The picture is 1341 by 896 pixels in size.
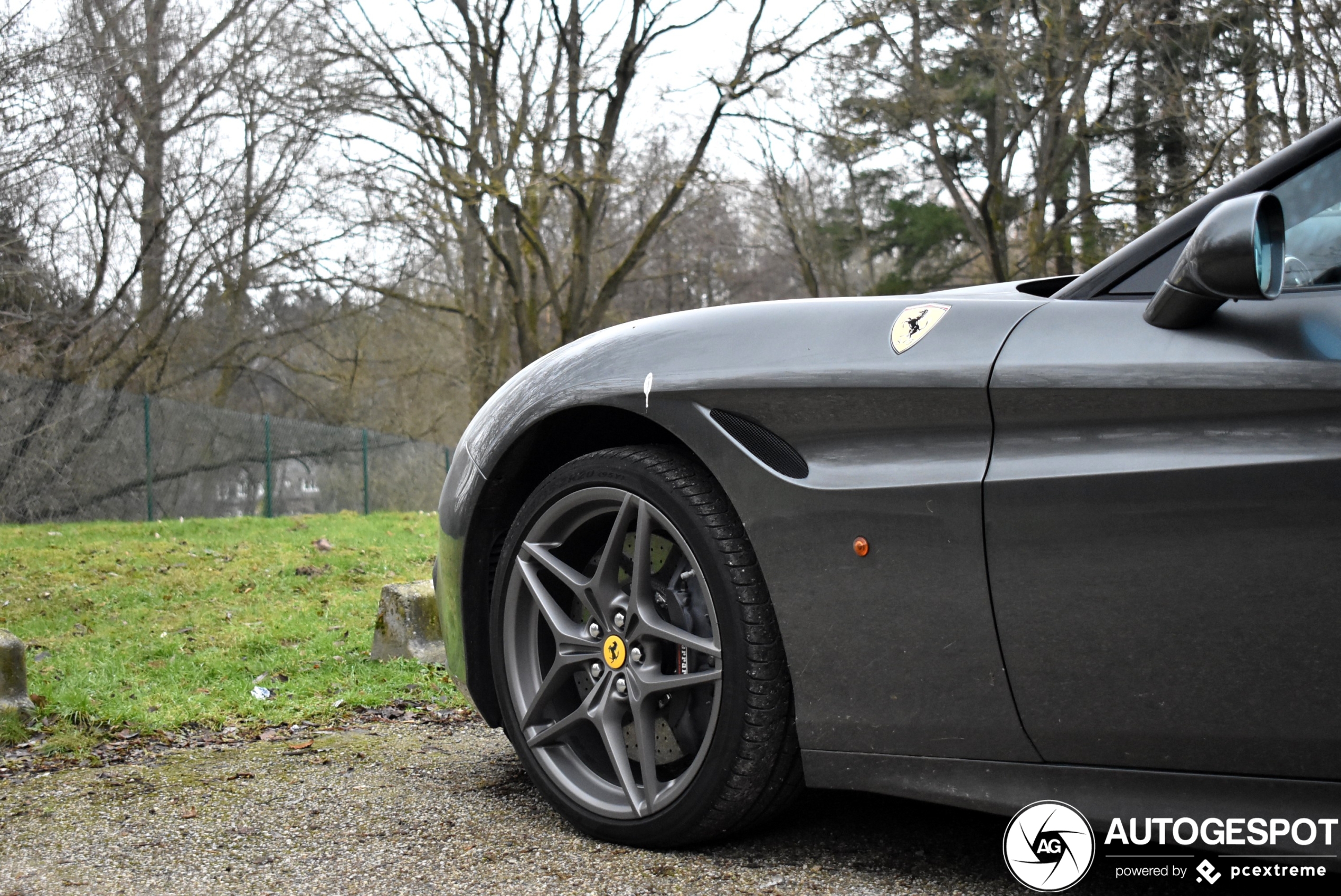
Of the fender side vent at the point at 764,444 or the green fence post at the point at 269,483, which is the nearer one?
the fender side vent at the point at 764,444

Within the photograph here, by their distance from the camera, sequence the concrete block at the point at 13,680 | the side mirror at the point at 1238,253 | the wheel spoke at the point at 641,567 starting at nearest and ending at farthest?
the side mirror at the point at 1238,253 → the wheel spoke at the point at 641,567 → the concrete block at the point at 13,680

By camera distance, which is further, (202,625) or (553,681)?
(202,625)

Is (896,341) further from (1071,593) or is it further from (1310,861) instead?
(1310,861)

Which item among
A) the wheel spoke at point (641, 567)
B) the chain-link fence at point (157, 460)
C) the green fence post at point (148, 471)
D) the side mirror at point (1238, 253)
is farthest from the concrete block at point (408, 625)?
the green fence post at point (148, 471)

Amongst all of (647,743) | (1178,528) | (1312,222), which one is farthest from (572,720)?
(1312,222)

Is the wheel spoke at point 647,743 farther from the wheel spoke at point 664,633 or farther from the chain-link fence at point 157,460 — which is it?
the chain-link fence at point 157,460

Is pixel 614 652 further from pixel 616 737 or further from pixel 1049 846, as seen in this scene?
pixel 1049 846

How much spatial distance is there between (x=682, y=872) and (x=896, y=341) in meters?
1.08

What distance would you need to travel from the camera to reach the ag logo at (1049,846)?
1952 mm

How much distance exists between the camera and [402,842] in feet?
8.09

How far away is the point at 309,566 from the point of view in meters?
8.77

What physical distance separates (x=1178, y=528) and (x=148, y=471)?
1542 cm

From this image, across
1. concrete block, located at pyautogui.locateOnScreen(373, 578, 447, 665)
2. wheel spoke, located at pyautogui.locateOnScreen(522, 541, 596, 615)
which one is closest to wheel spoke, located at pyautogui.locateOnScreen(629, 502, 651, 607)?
wheel spoke, located at pyautogui.locateOnScreen(522, 541, 596, 615)

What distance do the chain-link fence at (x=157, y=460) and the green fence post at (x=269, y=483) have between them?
0.06ft
